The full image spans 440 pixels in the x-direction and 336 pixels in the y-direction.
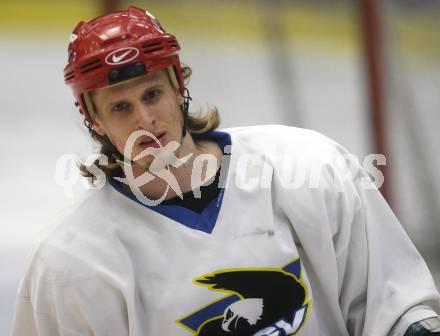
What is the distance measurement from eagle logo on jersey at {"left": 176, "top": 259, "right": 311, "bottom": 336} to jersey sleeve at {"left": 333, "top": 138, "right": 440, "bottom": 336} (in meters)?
0.15

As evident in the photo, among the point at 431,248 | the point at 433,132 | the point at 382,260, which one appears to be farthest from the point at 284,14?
the point at 382,260

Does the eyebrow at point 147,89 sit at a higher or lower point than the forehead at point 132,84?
lower

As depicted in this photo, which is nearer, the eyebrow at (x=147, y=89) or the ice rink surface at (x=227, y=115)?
the eyebrow at (x=147, y=89)

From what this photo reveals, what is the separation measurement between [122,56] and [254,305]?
0.62m

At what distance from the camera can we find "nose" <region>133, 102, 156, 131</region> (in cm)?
192

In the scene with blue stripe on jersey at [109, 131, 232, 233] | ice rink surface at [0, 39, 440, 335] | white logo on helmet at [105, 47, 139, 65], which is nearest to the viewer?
white logo on helmet at [105, 47, 139, 65]

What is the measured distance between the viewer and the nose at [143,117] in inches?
75.5

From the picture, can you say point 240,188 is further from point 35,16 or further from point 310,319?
point 35,16

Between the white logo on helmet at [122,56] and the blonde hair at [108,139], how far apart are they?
0.44 feet

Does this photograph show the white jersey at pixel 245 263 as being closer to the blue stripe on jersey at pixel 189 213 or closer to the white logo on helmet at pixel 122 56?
the blue stripe on jersey at pixel 189 213

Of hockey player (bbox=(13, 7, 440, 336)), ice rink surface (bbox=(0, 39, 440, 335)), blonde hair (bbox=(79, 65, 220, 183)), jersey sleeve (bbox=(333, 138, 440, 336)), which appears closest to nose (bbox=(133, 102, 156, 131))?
hockey player (bbox=(13, 7, 440, 336))

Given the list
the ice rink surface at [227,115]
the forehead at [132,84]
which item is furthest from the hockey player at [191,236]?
the ice rink surface at [227,115]

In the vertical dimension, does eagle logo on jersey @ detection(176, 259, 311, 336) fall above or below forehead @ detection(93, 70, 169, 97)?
below

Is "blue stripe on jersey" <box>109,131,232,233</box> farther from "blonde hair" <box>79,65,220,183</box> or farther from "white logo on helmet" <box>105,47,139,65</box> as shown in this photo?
"white logo on helmet" <box>105,47,139,65</box>
